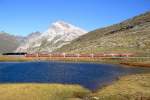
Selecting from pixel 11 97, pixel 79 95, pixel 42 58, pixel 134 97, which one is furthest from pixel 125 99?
pixel 42 58

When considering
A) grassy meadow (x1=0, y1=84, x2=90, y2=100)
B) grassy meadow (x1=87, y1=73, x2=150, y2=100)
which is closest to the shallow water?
grassy meadow (x1=87, y1=73, x2=150, y2=100)

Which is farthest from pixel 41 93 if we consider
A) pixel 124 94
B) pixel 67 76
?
pixel 67 76

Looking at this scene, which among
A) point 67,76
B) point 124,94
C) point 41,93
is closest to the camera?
point 124,94

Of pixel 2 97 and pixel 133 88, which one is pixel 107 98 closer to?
pixel 133 88

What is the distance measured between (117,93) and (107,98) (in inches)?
125

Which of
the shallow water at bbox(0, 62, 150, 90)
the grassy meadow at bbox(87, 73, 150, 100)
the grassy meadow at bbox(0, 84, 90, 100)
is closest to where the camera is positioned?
the grassy meadow at bbox(0, 84, 90, 100)

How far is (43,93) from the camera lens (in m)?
41.8

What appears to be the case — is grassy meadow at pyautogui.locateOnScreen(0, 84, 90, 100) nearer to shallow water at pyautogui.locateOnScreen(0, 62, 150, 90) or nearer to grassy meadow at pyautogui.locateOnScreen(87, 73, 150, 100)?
grassy meadow at pyautogui.locateOnScreen(87, 73, 150, 100)

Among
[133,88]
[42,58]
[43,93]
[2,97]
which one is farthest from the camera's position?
[42,58]

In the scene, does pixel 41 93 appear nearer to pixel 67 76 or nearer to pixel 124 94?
pixel 124 94

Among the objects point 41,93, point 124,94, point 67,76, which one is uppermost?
point 67,76

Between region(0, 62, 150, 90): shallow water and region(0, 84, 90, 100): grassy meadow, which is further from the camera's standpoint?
region(0, 62, 150, 90): shallow water

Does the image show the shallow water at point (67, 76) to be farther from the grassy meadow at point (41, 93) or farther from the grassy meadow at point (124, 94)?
the grassy meadow at point (41, 93)

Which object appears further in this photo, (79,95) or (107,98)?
(79,95)
